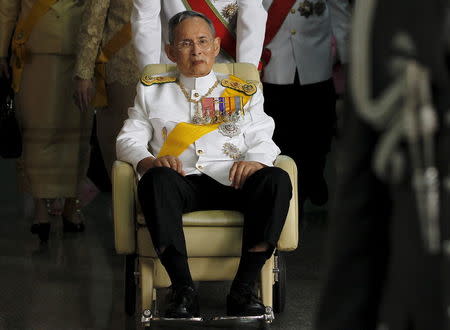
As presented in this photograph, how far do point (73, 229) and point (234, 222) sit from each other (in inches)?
69.6

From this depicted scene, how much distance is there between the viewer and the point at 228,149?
307 centimetres

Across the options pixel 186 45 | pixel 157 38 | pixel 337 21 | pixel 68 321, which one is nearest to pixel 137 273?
pixel 68 321

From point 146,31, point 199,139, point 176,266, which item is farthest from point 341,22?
point 176,266

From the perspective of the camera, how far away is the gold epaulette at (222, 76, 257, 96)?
315cm

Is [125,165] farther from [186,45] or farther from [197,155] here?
[186,45]

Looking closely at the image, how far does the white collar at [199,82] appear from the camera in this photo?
316 cm

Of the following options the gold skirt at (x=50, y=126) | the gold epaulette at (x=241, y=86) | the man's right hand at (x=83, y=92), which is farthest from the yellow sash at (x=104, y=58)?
the gold epaulette at (x=241, y=86)

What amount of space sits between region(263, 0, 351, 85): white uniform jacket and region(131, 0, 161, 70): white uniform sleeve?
496 mm

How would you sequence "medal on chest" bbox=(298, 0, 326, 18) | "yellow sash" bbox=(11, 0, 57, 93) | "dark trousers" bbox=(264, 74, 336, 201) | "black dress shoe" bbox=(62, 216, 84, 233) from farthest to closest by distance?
"black dress shoe" bbox=(62, 216, 84, 233) < "yellow sash" bbox=(11, 0, 57, 93) < "dark trousers" bbox=(264, 74, 336, 201) < "medal on chest" bbox=(298, 0, 326, 18)

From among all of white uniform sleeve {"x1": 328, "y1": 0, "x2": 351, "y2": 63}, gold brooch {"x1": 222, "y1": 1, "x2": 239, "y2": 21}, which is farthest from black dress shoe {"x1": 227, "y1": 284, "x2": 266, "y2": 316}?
white uniform sleeve {"x1": 328, "y1": 0, "x2": 351, "y2": 63}

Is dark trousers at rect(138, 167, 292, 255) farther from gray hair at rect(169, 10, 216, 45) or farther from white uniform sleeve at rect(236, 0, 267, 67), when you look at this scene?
white uniform sleeve at rect(236, 0, 267, 67)

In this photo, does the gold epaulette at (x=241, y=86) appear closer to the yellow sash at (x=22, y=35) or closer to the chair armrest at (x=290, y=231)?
the chair armrest at (x=290, y=231)

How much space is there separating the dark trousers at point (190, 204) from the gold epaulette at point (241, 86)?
1.27ft

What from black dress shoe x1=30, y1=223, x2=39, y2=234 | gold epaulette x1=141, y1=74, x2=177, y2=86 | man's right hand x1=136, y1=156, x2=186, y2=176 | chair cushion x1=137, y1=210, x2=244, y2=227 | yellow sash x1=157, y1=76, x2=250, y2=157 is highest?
gold epaulette x1=141, y1=74, x2=177, y2=86
